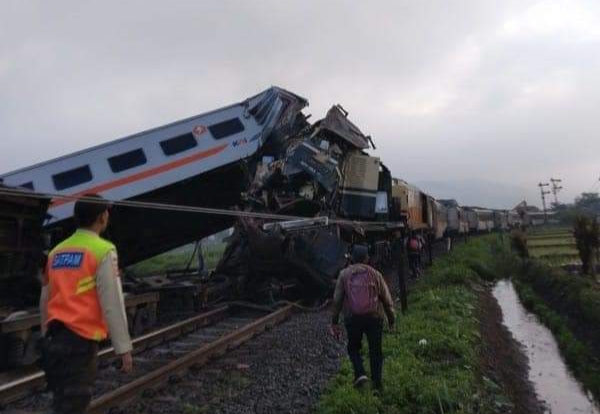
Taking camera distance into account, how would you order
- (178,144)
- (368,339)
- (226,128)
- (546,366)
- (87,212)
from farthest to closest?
1. (226,128)
2. (178,144)
3. (546,366)
4. (368,339)
5. (87,212)

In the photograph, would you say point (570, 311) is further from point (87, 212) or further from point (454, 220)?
point (454, 220)

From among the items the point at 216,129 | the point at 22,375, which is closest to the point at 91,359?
the point at 22,375

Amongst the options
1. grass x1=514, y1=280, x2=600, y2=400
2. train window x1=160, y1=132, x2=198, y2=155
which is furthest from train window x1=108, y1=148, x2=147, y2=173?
grass x1=514, y1=280, x2=600, y2=400

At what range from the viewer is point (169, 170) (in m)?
10.5

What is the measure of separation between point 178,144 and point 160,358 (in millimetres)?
5093

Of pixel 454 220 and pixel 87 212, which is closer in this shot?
pixel 87 212

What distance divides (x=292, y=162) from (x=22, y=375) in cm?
710

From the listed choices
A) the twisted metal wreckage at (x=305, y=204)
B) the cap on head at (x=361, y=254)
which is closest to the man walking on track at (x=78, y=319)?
the cap on head at (x=361, y=254)

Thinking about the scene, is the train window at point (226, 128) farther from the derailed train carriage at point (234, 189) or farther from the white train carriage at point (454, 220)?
the white train carriage at point (454, 220)

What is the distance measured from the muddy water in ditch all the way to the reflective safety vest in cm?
697

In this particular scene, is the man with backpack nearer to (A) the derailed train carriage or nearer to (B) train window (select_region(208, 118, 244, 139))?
(A) the derailed train carriage

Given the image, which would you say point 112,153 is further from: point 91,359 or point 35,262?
point 91,359

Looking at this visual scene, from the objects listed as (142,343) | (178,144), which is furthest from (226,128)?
(142,343)

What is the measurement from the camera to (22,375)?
616 centimetres
